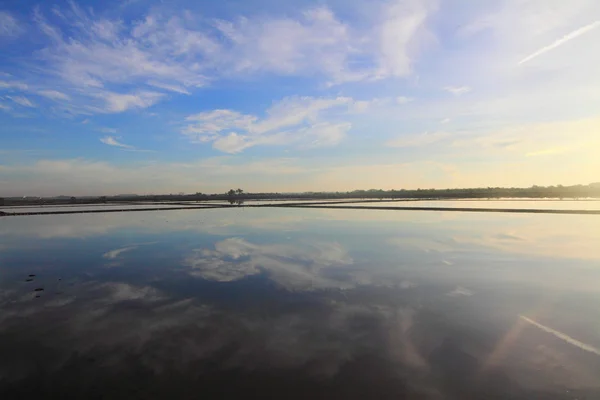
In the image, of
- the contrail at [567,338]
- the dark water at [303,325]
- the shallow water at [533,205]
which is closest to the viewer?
the dark water at [303,325]

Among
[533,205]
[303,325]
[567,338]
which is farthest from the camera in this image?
[533,205]

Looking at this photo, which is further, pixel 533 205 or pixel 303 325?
pixel 533 205

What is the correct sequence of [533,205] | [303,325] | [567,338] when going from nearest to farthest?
[567,338]
[303,325]
[533,205]

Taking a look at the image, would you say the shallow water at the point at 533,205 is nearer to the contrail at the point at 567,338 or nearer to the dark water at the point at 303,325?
the dark water at the point at 303,325

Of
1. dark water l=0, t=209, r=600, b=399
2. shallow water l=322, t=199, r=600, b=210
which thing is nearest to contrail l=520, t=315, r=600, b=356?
dark water l=0, t=209, r=600, b=399

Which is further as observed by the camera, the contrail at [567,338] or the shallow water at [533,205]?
the shallow water at [533,205]

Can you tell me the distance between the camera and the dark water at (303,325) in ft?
23.1

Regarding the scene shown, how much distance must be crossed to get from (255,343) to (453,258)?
1410 cm

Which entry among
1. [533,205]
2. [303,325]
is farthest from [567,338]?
[533,205]

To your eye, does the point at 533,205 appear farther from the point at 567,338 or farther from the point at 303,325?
the point at 303,325

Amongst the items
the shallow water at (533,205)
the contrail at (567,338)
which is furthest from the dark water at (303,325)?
the shallow water at (533,205)

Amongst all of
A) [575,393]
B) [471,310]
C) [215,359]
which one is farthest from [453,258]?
[215,359]

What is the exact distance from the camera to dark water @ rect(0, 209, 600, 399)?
277 inches

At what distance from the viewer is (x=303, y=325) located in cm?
998
